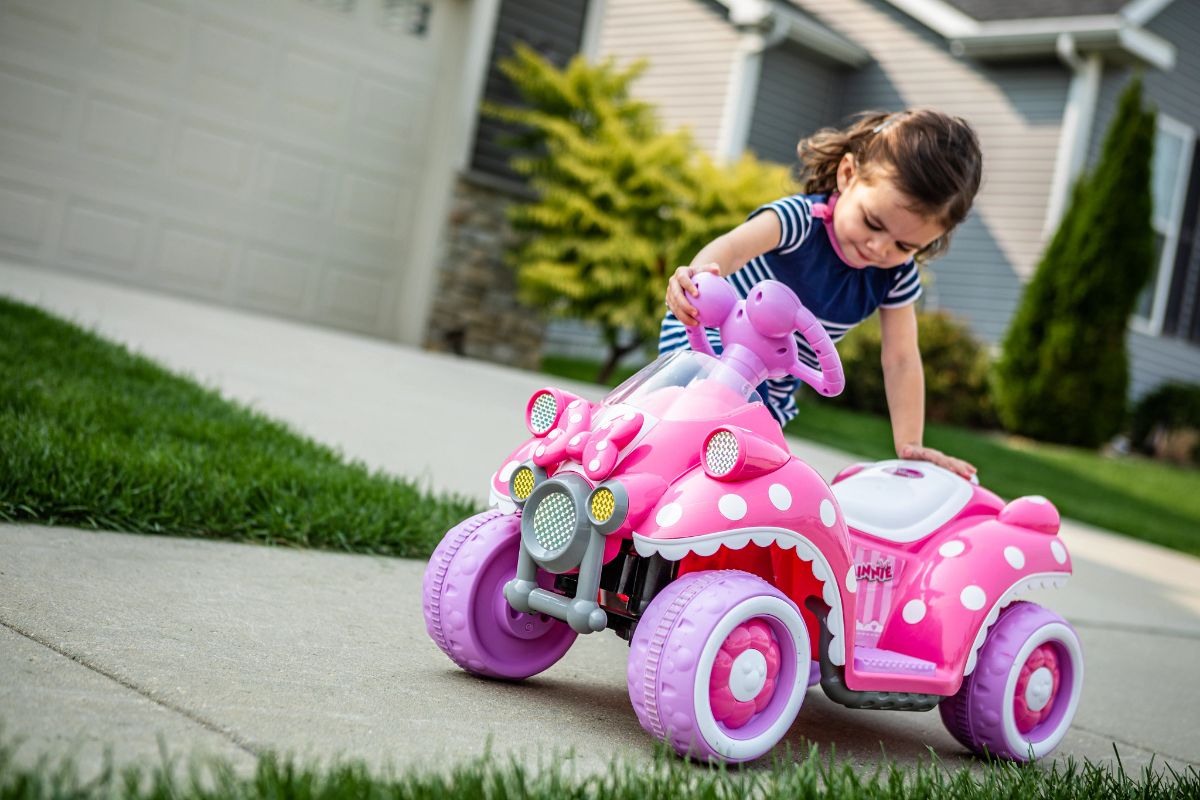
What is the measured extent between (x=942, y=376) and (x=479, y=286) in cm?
591

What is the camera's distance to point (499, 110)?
934 cm

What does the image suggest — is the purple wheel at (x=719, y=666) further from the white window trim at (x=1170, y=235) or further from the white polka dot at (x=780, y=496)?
the white window trim at (x=1170, y=235)

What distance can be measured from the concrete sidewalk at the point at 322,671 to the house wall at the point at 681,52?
11423 millimetres

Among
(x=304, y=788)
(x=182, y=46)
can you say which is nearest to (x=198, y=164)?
(x=182, y=46)

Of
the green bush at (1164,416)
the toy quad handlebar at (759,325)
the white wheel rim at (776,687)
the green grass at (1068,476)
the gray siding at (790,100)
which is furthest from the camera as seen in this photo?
the gray siding at (790,100)

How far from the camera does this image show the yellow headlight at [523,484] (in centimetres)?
235

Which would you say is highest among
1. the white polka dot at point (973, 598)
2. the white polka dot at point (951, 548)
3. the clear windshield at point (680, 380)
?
the clear windshield at point (680, 380)

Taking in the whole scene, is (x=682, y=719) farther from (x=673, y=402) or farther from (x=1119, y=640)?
(x=1119, y=640)

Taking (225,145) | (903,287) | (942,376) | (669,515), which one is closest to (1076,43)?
(942,376)

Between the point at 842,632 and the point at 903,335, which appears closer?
the point at 842,632

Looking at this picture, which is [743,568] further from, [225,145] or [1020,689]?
[225,145]

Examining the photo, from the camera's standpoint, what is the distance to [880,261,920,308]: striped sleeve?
3.15 metres

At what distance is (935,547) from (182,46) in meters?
7.39

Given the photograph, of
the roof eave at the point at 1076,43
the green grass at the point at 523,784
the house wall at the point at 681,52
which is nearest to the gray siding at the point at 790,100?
the house wall at the point at 681,52
